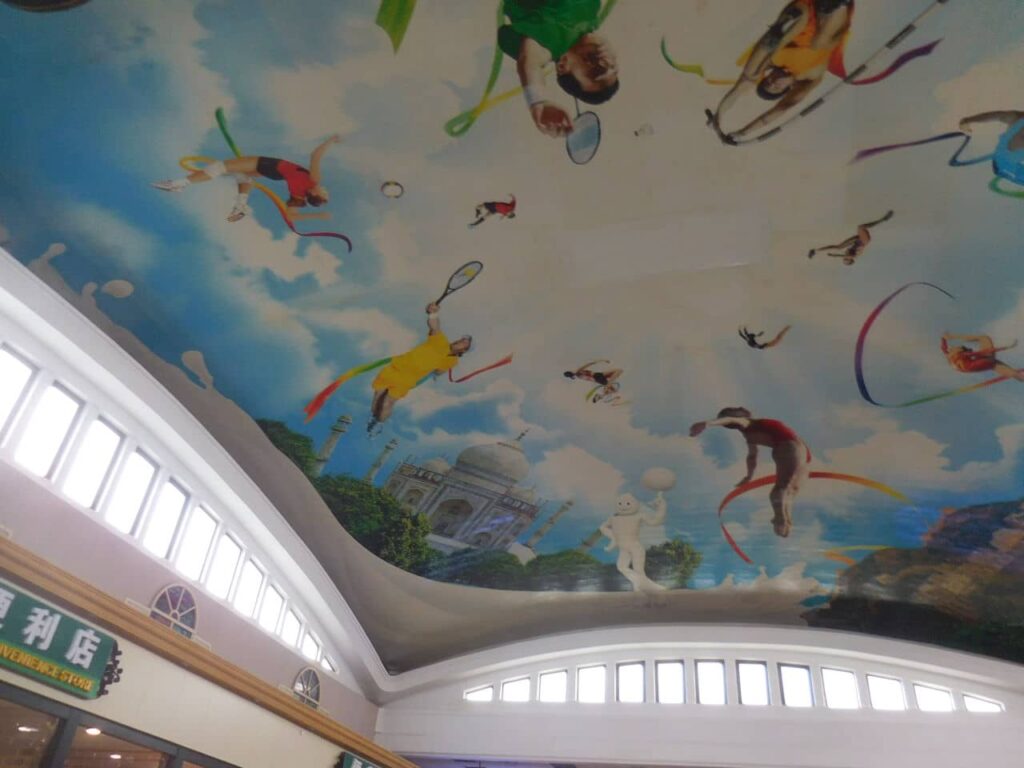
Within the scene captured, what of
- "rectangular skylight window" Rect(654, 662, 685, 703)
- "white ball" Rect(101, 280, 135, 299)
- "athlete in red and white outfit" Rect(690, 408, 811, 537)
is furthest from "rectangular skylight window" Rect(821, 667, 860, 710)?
"white ball" Rect(101, 280, 135, 299)

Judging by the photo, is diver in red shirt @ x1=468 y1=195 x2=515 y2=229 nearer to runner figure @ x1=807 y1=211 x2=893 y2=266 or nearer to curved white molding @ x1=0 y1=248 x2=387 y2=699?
runner figure @ x1=807 y1=211 x2=893 y2=266

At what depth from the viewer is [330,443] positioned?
12.4 metres

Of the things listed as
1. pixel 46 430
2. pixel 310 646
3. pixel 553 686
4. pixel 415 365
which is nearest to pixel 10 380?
pixel 46 430

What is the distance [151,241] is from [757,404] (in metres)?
8.65

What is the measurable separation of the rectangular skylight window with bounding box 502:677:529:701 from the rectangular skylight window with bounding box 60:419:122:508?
10.3 metres

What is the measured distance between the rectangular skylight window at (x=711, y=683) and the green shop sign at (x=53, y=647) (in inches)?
487

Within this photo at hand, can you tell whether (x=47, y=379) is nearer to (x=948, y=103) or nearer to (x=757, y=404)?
(x=757, y=404)

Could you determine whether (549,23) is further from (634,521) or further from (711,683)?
(711,683)

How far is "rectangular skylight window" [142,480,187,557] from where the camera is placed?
36.1 feet

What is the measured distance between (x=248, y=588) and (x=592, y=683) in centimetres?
795

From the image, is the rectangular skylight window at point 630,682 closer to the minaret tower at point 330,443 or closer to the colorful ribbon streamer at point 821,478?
the colorful ribbon streamer at point 821,478

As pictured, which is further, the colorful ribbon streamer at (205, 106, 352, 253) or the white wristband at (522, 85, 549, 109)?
the colorful ribbon streamer at (205, 106, 352, 253)

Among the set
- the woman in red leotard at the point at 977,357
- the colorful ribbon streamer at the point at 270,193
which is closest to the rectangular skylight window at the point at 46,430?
the colorful ribbon streamer at the point at 270,193

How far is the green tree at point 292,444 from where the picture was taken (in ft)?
39.1
